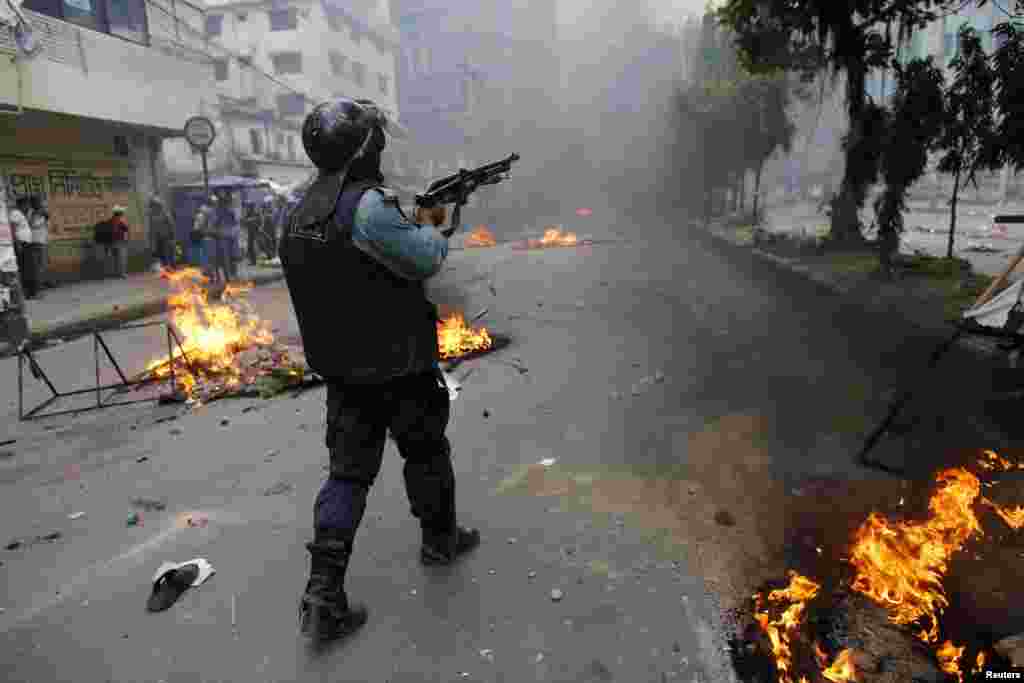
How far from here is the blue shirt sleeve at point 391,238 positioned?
2.41m

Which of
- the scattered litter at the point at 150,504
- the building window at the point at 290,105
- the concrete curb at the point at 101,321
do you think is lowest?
the concrete curb at the point at 101,321

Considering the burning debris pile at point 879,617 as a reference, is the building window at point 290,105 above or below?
above

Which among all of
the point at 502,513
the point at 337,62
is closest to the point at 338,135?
the point at 502,513

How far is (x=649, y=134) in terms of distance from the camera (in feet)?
187

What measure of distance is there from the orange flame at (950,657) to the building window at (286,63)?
161 feet

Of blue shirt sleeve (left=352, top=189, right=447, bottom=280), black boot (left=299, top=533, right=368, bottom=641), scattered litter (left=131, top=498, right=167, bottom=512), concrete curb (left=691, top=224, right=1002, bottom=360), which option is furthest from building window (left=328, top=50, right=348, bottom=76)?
black boot (left=299, top=533, right=368, bottom=641)

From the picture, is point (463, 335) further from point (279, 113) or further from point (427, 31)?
point (427, 31)

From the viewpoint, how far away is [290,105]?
4322 cm

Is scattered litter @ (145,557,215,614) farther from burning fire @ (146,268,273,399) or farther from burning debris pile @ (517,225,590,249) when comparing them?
burning debris pile @ (517,225,590,249)

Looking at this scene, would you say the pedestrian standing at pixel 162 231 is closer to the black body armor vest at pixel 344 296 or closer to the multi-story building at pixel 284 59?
the black body armor vest at pixel 344 296

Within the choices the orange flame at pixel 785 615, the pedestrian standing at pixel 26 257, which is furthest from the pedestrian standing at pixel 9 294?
the orange flame at pixel 785 615

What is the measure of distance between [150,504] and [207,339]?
13.6 feet

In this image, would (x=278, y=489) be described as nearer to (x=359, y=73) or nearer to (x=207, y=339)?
(x=207, y=339)

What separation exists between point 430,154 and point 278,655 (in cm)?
5155
